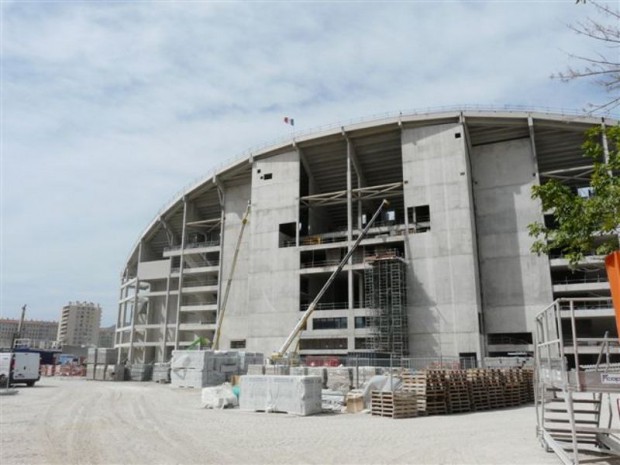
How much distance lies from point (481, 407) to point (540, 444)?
10.4 metres

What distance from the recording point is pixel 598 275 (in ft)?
128

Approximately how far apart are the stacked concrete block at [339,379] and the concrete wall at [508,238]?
18.9 meters

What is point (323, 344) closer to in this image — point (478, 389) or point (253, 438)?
point (478, 389)

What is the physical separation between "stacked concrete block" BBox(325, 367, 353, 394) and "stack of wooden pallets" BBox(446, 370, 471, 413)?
6020mm

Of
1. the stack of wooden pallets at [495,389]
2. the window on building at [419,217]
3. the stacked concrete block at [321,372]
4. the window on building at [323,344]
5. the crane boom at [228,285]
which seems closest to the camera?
the stack of wooden pallets at [495,389]

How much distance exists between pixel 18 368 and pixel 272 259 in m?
22.2

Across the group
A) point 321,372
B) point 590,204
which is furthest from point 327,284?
point 590,204

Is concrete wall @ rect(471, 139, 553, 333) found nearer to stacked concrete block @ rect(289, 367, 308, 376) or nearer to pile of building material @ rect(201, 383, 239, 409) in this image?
stacked concrete block @ rect(289, 367, 308, 376)

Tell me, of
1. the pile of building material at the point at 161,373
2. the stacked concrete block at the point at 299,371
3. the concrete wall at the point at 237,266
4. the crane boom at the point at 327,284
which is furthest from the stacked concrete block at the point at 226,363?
the concrete wall at the point at 237,266

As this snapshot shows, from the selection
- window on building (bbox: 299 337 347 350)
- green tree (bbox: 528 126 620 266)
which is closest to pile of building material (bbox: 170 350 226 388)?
window on building (bbox: 299 337 347 350)

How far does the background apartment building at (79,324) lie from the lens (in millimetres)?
186250

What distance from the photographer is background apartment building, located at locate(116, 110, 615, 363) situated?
38.7m

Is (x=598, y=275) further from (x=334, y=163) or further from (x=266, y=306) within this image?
(x=266, y=306)

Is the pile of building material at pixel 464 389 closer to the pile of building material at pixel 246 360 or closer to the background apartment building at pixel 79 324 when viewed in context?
the pile of building material at pixel 246 360
